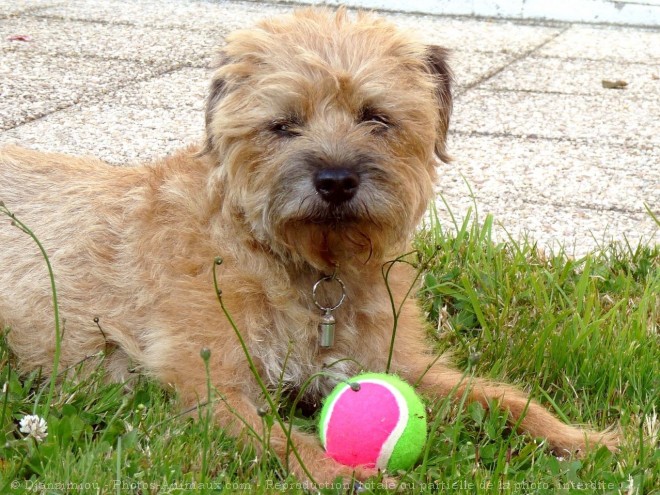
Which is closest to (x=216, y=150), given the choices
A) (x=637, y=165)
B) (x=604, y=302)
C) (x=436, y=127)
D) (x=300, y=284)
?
(x=300, y=284)

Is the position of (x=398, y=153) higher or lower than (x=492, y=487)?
higher

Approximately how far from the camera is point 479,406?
3.23 metres

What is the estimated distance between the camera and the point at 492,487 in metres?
2.61

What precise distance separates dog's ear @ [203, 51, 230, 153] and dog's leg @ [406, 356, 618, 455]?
110cm

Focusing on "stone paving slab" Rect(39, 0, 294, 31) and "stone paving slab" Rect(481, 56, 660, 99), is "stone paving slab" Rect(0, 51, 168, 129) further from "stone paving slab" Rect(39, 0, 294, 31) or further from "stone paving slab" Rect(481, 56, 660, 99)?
"stone paving slab" Rect(481, 56, 660, 99)

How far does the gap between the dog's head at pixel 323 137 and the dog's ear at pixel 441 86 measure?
202 mm

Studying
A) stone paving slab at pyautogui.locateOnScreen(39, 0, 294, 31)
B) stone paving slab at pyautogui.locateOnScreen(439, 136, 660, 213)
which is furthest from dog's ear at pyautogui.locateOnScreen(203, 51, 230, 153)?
stone paving slab at pyautogui.locateOnScreen(39, 0, 294, 31)

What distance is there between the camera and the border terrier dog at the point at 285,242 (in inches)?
123

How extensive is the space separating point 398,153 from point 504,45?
19.5 feet

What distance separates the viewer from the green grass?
8.81 feet

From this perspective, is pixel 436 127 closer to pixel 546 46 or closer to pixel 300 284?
pixel 300 284

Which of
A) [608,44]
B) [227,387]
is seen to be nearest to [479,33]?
[608,44]

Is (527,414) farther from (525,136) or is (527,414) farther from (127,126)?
(127,126)

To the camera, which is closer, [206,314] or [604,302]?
[206,314]
